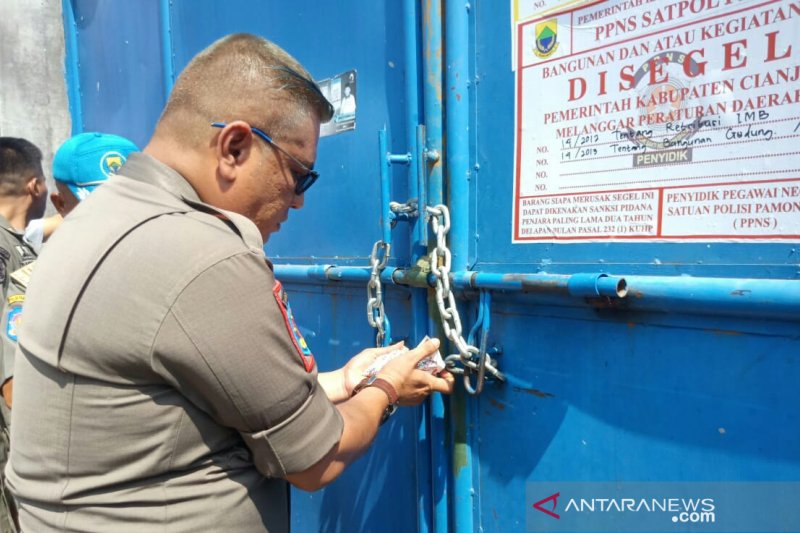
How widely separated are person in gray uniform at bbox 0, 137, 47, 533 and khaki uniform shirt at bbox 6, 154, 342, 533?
115 cm

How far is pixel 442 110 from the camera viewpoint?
166 cm

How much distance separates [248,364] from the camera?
1.00 metres

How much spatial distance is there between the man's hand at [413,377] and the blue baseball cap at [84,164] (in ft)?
4.02

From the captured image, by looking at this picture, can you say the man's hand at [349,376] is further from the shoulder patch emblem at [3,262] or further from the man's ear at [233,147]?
the shoulder patch emblem at [3,262]

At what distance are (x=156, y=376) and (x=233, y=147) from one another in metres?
0.47

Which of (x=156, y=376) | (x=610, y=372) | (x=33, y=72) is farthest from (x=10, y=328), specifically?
(x=33, y=72)

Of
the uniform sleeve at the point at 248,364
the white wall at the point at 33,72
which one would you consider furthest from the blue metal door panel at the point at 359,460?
the white wall at the point at 33,72

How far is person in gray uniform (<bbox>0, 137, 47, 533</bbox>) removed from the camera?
211cm

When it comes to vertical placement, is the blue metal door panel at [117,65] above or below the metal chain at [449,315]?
above

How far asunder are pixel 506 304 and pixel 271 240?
1321mm

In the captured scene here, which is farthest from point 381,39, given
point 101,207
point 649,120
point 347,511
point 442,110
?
point 347,511

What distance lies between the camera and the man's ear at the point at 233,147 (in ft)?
3.89

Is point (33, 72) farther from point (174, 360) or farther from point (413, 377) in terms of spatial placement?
point (174, 360)

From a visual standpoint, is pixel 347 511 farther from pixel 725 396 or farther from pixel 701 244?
pixel 701 244
